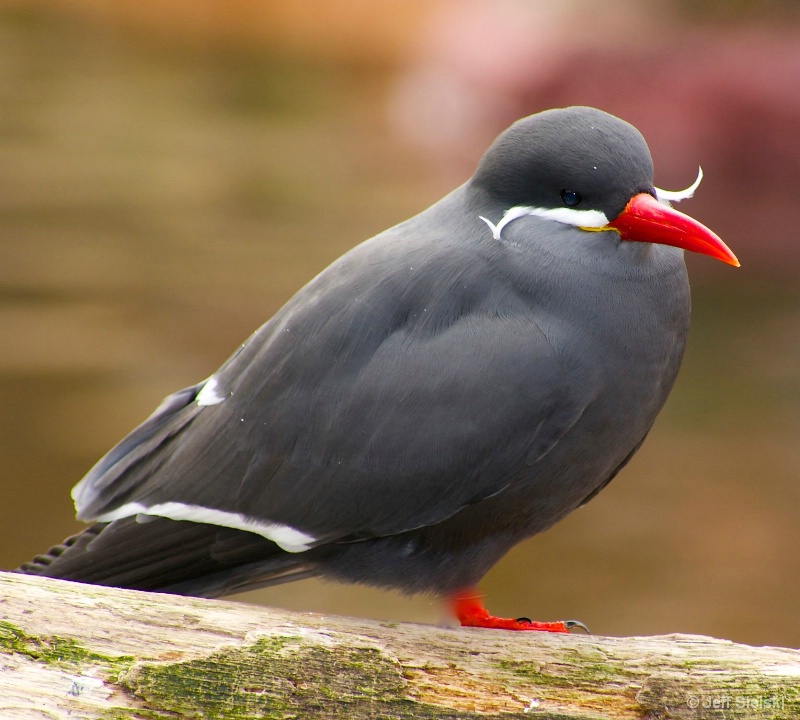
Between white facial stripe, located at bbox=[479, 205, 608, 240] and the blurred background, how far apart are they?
36.8 inches

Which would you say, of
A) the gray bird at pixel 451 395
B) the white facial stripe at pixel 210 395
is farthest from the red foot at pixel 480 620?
the white facial stripe at pixel 210 395

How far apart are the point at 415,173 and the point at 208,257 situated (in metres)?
4.12

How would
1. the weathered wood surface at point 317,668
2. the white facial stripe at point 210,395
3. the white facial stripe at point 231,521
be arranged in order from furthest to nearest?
the white facial stripe at point 210,395 → the white facial stripe at point 231,521 → the weathered wood surface at point 317,668

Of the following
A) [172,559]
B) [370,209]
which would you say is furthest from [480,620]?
[370,209]

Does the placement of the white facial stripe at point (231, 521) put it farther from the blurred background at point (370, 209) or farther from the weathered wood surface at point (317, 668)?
the blurred background at point (370, 209)

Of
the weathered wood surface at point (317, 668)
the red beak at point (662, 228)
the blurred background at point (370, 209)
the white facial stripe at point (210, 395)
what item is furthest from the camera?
the blurred background at point (370, 209)

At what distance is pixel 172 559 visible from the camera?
2688 millimetres

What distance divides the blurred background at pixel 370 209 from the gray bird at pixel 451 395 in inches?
15.6

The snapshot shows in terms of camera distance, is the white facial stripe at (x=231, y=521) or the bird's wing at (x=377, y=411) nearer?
the bird's wing at (x=377, y=411)

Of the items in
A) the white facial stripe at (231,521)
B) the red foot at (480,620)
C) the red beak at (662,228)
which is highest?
the red beak at (662,228)

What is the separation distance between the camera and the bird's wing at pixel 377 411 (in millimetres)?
2486

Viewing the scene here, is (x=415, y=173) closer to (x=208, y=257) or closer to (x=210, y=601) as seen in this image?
(x=208, y=257)

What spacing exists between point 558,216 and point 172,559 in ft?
3.93

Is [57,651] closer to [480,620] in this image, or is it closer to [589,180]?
[480,620]
